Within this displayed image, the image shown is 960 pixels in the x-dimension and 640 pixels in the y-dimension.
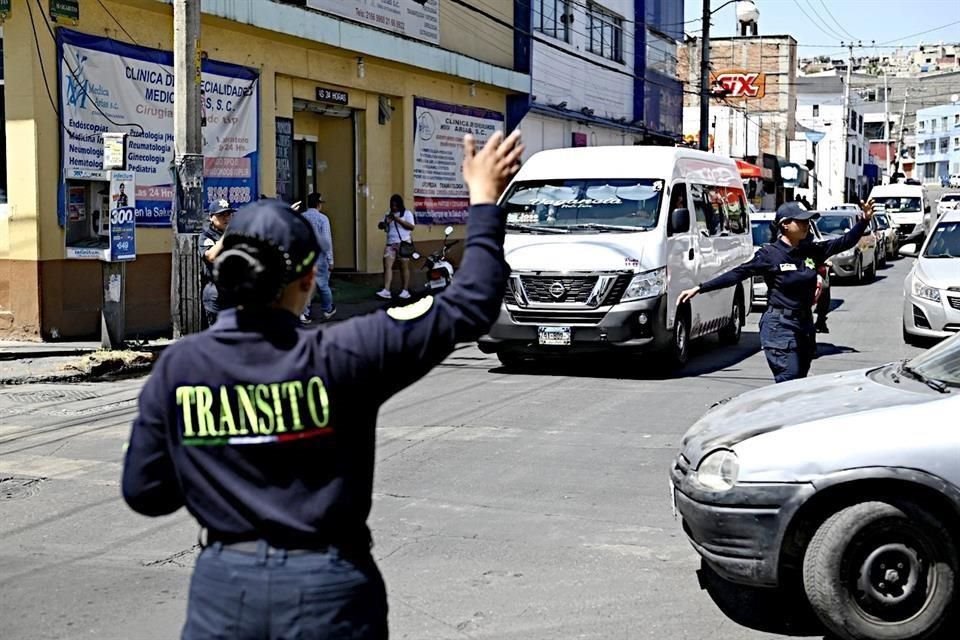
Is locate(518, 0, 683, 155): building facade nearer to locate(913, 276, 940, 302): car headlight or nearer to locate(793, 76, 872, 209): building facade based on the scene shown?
locate(913, 276, 940, 302): car headlight

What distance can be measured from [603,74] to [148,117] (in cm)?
1967

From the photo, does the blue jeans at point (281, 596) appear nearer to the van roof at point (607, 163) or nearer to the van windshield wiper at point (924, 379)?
the van windshield wiper at point (924, 379)

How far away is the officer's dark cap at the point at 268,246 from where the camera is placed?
9.02 feet

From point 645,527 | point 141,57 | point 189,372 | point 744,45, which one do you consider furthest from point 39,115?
point 744,45

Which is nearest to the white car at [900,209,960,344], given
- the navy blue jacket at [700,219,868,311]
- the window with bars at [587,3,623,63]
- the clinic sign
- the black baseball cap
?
the navy blue jacket at [700,219,868,311]

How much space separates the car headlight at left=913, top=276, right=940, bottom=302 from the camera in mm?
14985

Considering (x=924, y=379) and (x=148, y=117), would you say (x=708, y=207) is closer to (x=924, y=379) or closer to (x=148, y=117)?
(x=148, y=117)

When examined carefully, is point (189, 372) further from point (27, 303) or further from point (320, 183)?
point (320, 183)

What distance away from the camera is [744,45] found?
6400 centimetres

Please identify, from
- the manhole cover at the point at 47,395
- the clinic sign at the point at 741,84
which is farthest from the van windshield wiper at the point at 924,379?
the clinic sign at the point at 741,84

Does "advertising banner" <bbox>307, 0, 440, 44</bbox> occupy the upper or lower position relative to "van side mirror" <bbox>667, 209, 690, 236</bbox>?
upper

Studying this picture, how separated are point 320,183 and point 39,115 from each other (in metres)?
8.38

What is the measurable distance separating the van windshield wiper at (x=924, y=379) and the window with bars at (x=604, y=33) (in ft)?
90.3

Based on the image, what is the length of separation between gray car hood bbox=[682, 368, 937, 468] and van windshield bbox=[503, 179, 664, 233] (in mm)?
7123
